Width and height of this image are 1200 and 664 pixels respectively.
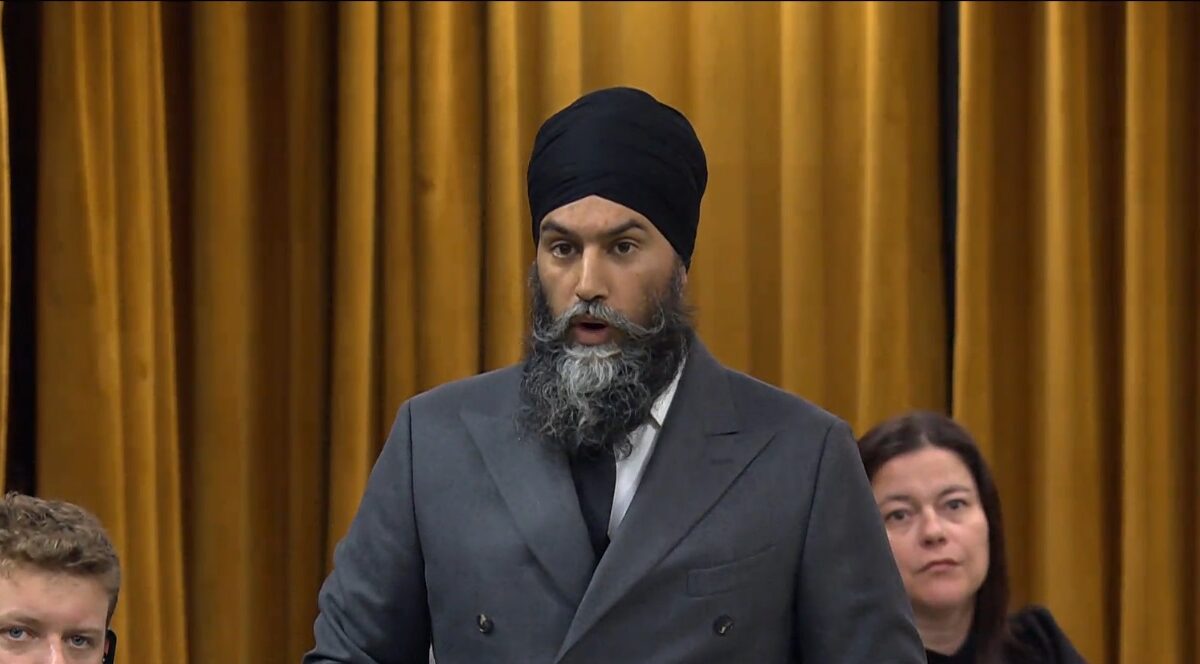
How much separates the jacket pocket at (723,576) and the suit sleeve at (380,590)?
331mm

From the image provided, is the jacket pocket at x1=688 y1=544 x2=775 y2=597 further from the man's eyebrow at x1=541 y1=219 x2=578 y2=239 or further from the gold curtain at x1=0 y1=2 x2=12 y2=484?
the gold curtain at x1=0 y1=2 x2=12 y2=484

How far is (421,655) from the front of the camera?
223cm

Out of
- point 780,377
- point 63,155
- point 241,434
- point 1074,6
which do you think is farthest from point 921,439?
point 63,155

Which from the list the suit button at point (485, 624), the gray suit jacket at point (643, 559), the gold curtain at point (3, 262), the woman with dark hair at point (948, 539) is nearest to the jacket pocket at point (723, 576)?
the gray suit jacket at point (643, 559)

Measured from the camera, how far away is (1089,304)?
3527 millimetres

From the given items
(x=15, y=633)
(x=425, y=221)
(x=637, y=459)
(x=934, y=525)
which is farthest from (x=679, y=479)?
(x=425, y=221)

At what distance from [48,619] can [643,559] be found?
770mm

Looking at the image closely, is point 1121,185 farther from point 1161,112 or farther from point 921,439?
point 921,439

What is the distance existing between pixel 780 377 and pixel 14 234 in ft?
4.85

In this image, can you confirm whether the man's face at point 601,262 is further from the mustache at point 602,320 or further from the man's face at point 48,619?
the man's face at point 48,619

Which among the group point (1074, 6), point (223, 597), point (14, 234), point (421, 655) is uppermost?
point (1074, 6)

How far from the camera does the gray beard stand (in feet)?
7.27

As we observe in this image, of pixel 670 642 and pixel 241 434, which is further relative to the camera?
pixel 241 434

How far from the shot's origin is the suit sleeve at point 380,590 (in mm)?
2162
